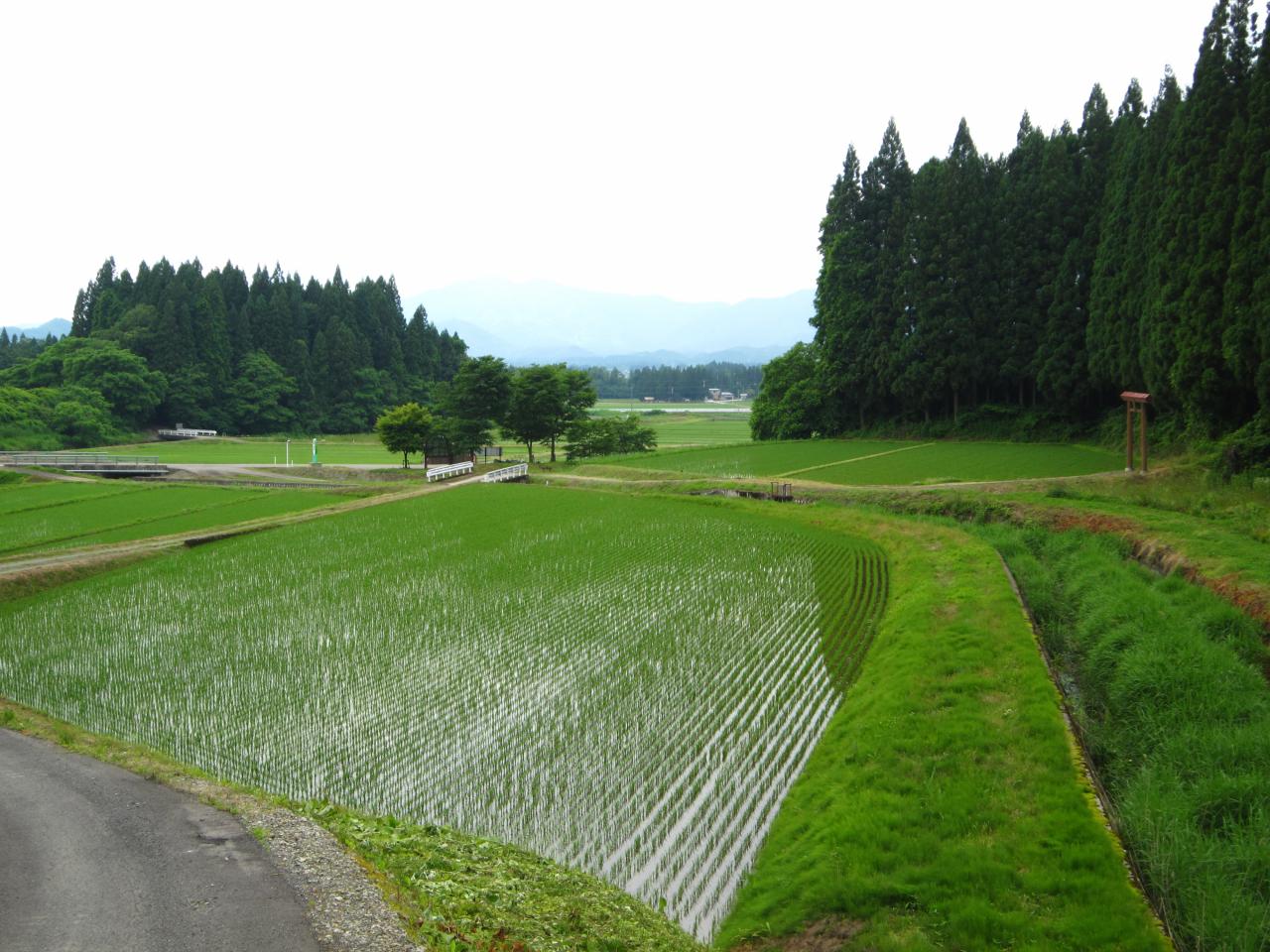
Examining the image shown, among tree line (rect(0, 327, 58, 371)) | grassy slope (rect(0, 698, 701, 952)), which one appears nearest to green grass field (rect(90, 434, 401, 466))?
tree line (rect(0, 327, 58, 371))

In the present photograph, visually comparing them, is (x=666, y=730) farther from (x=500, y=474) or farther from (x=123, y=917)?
(x=500, y=474)

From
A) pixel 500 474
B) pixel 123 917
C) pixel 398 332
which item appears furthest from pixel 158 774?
pixel 398 332

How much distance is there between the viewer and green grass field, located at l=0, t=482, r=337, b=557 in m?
21.7

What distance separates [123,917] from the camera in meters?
5.42

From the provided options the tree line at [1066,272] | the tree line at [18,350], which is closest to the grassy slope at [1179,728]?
the tree line at [1066,272]

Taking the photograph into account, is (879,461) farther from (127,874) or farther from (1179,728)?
(127,874)

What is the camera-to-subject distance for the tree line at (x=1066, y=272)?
77.6ft

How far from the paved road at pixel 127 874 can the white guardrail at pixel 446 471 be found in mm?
29146

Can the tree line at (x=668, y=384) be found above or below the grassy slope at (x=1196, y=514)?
above

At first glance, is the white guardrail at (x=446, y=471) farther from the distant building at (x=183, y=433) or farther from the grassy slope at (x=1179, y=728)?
the distant building at (x=183, y=433)

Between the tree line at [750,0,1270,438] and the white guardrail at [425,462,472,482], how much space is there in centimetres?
1747

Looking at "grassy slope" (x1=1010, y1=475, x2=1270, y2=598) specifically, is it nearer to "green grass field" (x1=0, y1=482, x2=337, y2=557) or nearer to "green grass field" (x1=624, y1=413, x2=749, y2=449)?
"green grass field" (x1=0, y1=482, x2=337, y2=557)

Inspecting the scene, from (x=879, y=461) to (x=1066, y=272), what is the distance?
12.5 m

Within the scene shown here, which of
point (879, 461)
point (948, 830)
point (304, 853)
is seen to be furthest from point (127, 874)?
point (879, 461)
